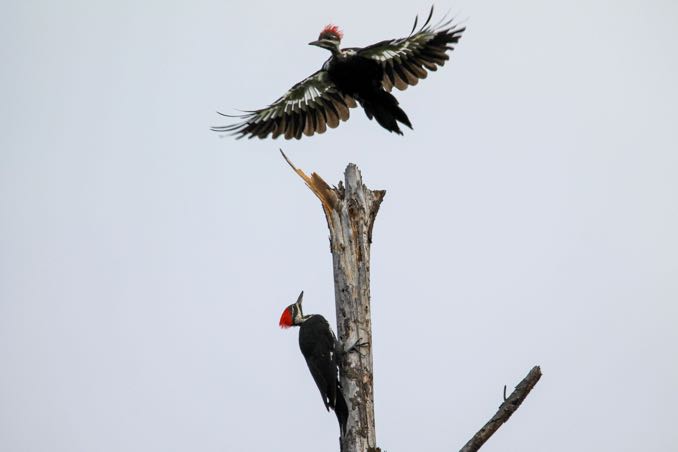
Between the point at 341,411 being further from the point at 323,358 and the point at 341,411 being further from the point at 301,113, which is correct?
the point at 301,113

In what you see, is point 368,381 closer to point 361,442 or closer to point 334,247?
point 361,442

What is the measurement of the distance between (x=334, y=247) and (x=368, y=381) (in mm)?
952

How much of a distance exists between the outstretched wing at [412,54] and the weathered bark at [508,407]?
10.8 ft

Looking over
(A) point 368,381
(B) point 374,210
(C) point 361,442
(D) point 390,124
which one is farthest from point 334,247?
(D) point 390,124

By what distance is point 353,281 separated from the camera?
5855 millimetres

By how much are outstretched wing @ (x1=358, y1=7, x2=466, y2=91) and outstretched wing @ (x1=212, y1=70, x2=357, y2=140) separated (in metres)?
0.53

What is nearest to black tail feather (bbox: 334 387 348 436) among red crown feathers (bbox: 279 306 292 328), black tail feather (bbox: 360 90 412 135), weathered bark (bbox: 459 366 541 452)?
weathered bark (bbox: 459 366 541 452)

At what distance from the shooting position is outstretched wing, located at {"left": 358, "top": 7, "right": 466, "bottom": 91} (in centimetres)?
728

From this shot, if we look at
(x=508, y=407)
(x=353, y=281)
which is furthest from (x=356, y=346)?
(x=508, y=407)

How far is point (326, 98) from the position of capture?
8.05 m

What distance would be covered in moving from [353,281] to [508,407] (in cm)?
139

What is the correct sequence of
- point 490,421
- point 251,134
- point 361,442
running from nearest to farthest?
point 490,421
point 361,442
point 251,134

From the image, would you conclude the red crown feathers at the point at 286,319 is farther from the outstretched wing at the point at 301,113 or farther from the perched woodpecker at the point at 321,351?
the outstretched wing at the point at 301,113

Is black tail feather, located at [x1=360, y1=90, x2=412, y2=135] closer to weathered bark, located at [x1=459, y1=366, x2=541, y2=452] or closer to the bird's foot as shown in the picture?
the bird's foot
